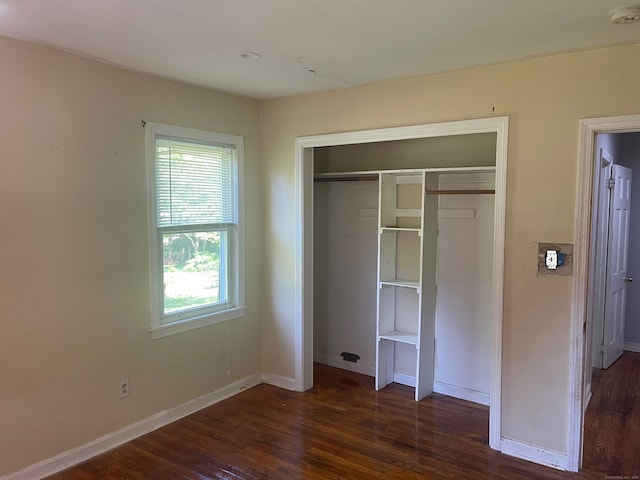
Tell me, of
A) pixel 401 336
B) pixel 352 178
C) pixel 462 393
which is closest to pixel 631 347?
pixel 462 393

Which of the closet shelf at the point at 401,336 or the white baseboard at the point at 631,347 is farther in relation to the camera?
the white baseboard at the point at 631,347

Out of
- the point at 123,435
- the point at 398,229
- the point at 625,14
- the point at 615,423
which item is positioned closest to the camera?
the point at 625,14

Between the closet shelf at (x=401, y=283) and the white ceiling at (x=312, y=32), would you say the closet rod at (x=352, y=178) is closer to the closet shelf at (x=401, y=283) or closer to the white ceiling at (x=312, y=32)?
the closet shelf at (x=401, y=283)

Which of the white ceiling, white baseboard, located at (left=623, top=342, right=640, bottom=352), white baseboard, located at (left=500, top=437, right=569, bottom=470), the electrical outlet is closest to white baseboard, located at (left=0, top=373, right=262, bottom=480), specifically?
the electrical outlet

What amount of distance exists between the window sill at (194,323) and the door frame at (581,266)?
2517mm

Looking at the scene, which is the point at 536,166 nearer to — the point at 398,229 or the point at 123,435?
the point at 398,229

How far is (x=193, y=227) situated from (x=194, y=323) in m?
0.74

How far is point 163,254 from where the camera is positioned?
11.2ft

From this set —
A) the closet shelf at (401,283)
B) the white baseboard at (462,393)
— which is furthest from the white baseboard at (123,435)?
the white baseboard at (462,393)

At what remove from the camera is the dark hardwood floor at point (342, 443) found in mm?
2850

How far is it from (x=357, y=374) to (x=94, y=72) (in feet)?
10.8

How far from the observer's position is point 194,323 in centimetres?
366

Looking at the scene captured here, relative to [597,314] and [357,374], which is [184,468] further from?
[597,314]

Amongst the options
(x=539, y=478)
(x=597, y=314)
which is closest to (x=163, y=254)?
(x=539, y=478)
